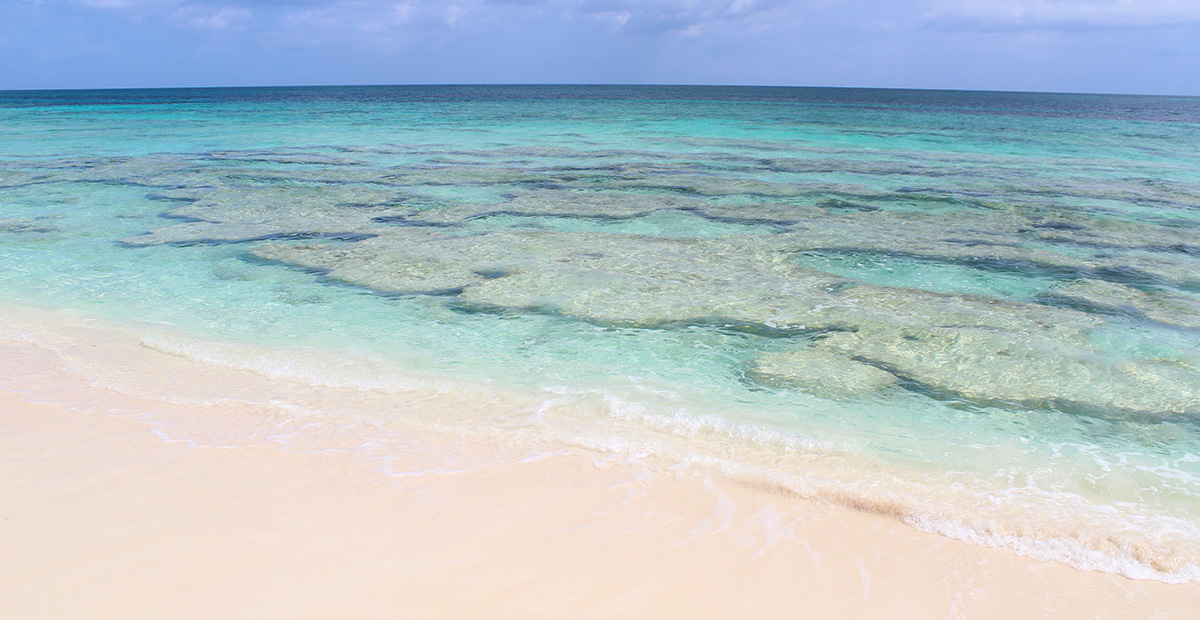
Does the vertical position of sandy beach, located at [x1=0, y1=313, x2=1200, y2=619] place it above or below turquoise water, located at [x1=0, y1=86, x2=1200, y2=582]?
below

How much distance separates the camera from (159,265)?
8.16 meters

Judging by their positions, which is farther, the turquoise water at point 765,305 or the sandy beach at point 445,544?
the turquoise water at point 765,305

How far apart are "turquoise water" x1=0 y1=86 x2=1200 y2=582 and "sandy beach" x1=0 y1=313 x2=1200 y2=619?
0.32 m

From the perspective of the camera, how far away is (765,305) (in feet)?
21.7

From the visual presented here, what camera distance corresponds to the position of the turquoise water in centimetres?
386

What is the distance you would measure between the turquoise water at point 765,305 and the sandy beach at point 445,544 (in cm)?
32

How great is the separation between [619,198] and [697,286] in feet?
19.2

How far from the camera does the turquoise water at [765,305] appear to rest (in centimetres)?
386

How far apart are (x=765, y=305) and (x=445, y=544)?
172 inches

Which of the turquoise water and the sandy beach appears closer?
the sandy beach

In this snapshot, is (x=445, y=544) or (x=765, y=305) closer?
(x=445, y=544)

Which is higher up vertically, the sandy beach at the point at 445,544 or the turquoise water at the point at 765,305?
the turquoise water at the point at 765,305

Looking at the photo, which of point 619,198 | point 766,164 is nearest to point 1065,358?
point 619,198

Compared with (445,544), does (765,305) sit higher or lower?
higher
